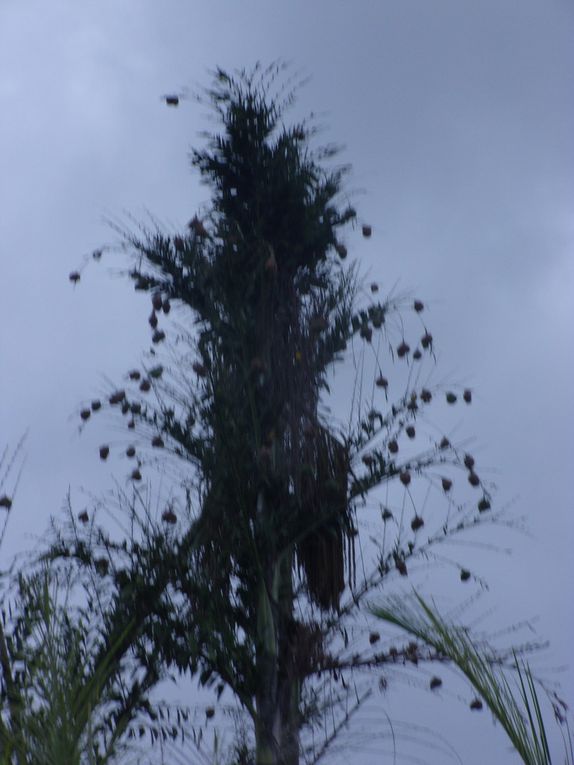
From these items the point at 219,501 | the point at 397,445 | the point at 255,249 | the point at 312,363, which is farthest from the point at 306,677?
the point at 255,249

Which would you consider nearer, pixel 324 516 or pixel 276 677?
pixel 276 677

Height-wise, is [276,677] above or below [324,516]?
below

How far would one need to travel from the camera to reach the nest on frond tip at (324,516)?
7.20 m

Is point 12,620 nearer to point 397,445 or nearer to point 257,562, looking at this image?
point 257,562

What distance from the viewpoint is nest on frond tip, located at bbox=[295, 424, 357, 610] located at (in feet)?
23.6

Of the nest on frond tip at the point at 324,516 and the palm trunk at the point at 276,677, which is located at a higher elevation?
the nest on frond tip at the point at 324,516

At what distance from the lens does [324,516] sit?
23.9ft

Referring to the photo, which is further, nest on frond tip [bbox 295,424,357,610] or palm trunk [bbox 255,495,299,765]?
nest on frond tip [bbox 295,424,357,610]

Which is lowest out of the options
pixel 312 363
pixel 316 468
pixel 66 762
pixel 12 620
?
pixel 66 762

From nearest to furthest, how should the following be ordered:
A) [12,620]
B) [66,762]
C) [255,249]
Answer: [66,762], [12,620], [255,249]

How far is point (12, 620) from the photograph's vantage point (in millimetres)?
4812

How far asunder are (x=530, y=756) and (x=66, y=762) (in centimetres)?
146

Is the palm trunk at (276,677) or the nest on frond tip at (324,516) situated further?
the nest on frond tip at (324,516)

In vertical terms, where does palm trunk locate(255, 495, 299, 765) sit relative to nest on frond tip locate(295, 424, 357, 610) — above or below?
below
